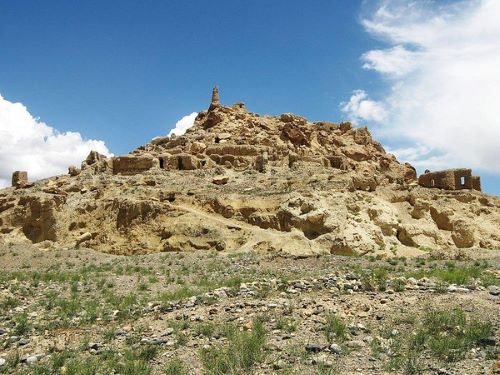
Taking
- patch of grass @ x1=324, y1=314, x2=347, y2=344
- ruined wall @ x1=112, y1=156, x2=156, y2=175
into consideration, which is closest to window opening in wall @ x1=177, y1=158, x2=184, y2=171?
ruined wall @ x1=112, y1=156, x2=156, y2=175

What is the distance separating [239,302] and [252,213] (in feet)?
66.8

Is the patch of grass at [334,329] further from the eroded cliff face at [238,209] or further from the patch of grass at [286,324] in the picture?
the eroded cliff face at [238,209]

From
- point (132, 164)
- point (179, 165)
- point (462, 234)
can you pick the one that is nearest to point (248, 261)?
point (462, 234)

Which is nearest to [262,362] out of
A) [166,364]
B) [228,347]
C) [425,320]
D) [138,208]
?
[228,347]

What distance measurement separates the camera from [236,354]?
298 inches

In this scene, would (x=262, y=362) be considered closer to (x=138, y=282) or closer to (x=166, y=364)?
(x=166, y=364)

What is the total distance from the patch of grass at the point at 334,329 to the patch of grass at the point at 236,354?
43.3 inches

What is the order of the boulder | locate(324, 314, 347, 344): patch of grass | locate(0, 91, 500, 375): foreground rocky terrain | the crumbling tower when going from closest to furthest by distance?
locate(0, 91, 500, 375): foreground rocky terrain, locate(324, 314, 347, 344): patch of grass, the boulder, the crumbling tower

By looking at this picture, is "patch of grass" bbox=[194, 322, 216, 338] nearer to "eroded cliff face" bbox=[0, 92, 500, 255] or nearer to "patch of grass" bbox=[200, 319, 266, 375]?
"patch of grass" bbox=[200, 319, 266, 375]

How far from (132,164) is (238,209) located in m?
13.4

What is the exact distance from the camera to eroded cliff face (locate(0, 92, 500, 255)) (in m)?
28.8

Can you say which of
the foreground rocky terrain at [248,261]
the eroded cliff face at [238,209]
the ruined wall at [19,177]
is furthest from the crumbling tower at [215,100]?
the ruined wall at [19,177]

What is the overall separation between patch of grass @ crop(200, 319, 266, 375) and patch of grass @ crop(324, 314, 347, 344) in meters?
1.10

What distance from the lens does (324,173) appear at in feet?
121
